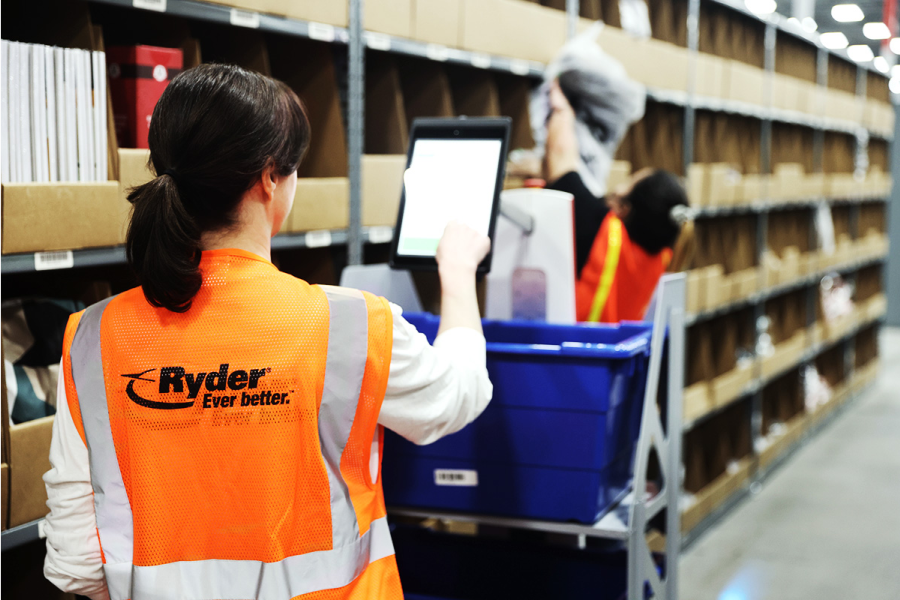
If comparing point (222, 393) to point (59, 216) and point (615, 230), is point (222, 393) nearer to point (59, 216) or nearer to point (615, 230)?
point (59, 216)

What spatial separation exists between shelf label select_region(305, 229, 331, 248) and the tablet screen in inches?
21.6

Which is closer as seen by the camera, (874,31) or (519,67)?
(519,67)

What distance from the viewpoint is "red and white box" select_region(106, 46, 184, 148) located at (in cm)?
199

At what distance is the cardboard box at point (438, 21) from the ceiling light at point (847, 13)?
493 inches

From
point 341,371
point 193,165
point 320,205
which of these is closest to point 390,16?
point 320,205

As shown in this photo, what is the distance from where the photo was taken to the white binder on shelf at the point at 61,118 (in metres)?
1.80

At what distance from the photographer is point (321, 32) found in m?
2.32

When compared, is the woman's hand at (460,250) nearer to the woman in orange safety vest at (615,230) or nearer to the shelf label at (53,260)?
the shelf label at (53,260)

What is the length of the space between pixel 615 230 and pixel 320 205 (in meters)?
0.82

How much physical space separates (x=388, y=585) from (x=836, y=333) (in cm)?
632

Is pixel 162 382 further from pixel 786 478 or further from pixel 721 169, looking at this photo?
pixel 786 478

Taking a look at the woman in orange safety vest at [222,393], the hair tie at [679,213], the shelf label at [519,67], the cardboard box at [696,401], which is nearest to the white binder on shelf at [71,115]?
the woman in orange safety vest at [222,393]

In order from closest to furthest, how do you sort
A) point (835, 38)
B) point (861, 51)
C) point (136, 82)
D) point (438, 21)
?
point (136, 82), point (438, 21), point (835, 38), point (861, 51)

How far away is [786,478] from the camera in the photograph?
17.9 feet
